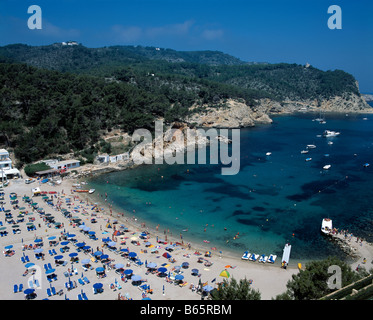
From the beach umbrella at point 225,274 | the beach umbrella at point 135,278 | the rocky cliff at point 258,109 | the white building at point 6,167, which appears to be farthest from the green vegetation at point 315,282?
the rocky cliff at point 258,109

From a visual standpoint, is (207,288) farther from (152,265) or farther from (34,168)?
(34,168)

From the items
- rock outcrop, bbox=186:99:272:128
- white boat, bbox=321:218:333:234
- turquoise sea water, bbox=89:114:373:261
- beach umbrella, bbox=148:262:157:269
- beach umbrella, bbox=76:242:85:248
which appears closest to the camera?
beach umbrella, bbox=148:262:157:269

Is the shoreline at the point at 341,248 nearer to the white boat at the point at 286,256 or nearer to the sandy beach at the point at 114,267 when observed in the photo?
the sandy beach at the point at 114,267

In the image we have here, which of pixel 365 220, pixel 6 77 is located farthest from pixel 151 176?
pixel 6 77

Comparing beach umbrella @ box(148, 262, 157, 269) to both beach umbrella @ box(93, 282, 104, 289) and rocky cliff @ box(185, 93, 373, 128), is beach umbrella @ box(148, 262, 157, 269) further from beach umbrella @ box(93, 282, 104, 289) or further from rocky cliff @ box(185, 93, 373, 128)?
rocky cliff @ box(185, 93, 373, 128)

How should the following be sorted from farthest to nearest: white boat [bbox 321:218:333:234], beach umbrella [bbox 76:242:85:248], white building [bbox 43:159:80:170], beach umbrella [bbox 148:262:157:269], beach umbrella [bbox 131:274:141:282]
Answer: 1. white building [bbox 43:159:80:170]
2. white boat [bbox 321:218:333:234]
3. beach umbrella [bbox 76:242:85:248]
4. beach umbrella [bbox 148:262:157:269]
5. beach umbrella [bbox 131:274:141:282]

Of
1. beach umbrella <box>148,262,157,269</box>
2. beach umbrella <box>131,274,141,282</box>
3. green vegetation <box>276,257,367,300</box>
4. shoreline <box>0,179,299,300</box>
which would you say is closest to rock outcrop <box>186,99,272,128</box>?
shoreline <box>0,179,299,300</box>
